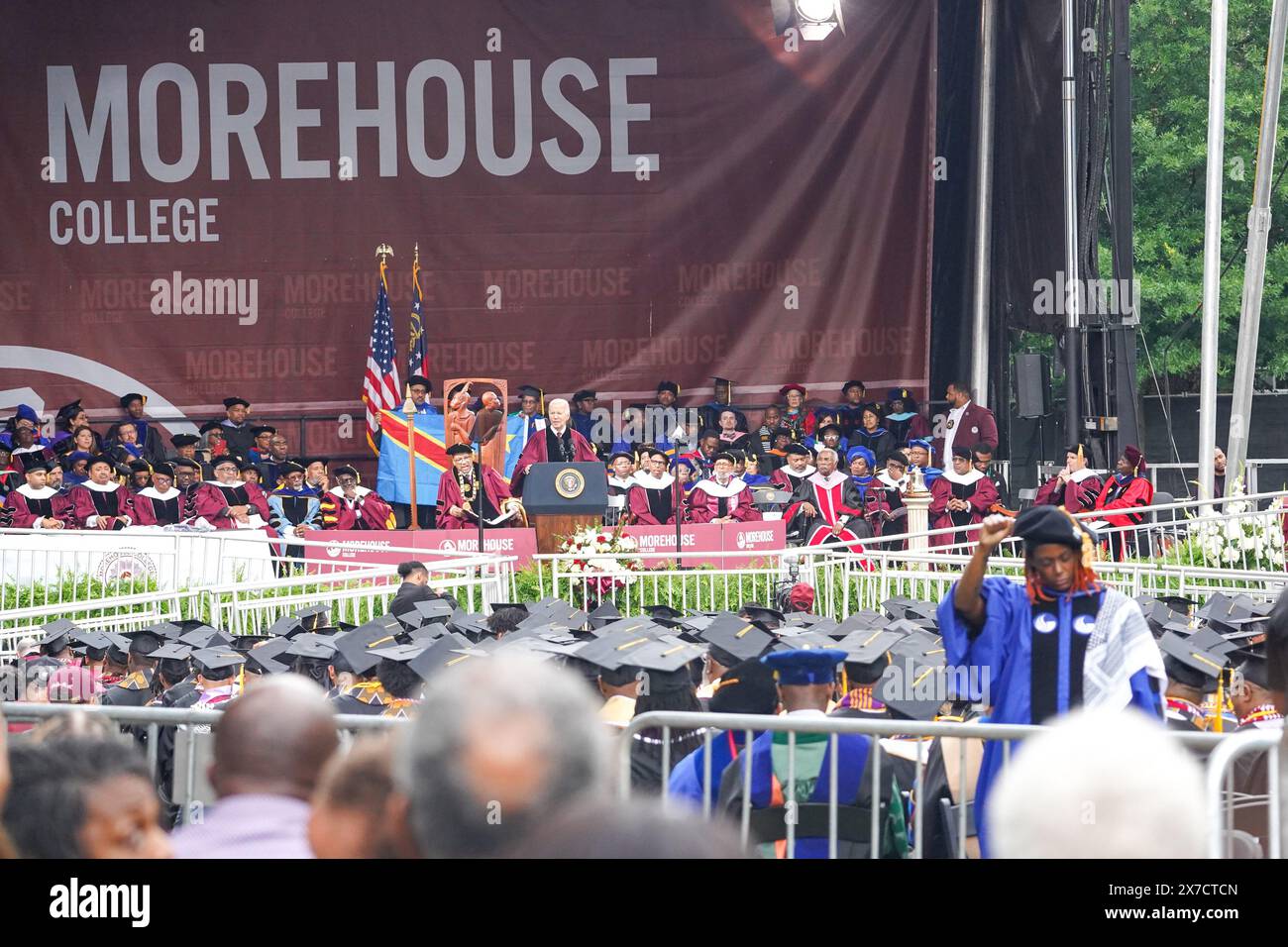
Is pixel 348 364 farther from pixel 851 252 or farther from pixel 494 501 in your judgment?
pixel 851 252

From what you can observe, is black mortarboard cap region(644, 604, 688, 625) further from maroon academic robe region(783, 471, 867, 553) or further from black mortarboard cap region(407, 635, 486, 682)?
maroon academic robe region(783, 471, 867, 553)

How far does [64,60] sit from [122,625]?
11805mm

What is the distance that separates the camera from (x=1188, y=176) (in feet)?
83.4

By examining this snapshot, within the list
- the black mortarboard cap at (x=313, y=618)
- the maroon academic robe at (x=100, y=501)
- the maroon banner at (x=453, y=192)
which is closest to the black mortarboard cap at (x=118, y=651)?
the black mortarboard cap at (x=313, y=618)

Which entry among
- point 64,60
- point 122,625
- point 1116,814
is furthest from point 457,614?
point 64,60

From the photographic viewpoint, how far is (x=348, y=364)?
19547 mm

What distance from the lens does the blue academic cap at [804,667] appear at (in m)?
4.13

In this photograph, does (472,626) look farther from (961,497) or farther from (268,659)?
(961,497)

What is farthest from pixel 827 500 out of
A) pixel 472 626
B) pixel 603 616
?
pixel 472 626

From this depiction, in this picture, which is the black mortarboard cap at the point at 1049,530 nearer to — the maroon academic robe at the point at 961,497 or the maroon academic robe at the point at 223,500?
the maroon academic robe at the point at 961,497

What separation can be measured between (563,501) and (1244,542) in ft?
17.4
